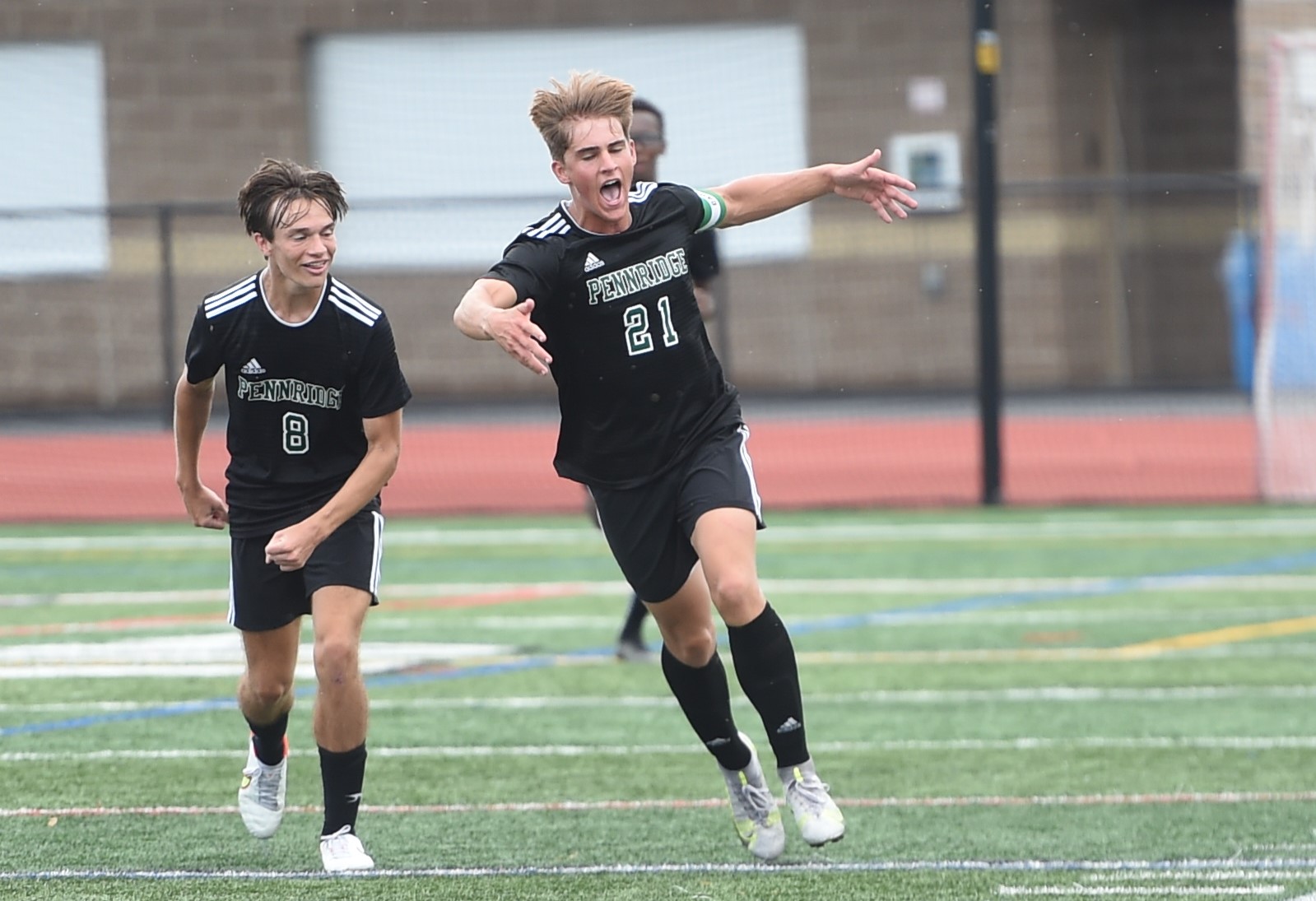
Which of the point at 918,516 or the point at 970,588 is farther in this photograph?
the point at 918,516

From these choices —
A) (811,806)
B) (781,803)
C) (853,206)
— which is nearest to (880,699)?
(781,803)

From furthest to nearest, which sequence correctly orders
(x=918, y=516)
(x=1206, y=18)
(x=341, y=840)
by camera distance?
(x=1206, y=18)
(x=918, y=516)
(x=341, y=840)

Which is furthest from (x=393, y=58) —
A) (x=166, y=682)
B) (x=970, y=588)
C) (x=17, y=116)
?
(x=166, y=682)

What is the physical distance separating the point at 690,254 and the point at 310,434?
2.71 m

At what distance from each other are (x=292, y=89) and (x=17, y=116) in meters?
3.24

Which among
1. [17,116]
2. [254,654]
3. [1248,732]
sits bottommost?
[1248,732]

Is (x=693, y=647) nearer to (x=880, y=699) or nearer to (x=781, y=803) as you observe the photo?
(x=781, y=803)

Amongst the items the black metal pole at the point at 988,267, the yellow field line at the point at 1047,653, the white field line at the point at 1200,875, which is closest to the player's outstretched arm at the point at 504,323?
the white field line at the point at 1200,875

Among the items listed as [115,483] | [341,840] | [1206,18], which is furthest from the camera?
[1206,18]

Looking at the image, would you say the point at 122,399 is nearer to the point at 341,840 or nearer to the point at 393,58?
the point at 393,58

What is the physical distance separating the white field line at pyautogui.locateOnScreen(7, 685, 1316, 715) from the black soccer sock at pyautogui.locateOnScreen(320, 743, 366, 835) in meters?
2.64

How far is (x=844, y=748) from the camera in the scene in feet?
24.9

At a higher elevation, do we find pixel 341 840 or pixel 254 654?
pixel 254 654

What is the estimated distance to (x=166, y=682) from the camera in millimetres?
8875
